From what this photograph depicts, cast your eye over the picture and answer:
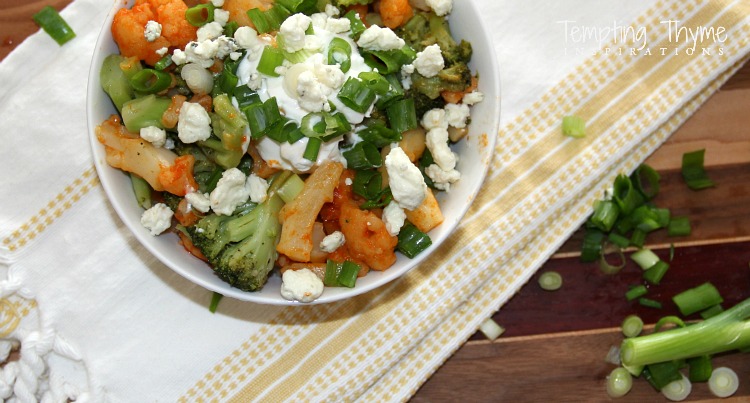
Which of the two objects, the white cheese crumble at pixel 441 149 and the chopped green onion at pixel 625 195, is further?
the chopped green onion at pixel 625 195

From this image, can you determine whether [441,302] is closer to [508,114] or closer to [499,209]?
[499,209]

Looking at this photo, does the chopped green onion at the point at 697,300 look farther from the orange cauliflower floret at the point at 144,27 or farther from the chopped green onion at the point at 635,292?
the orange cauliflower floret at the point at 144,27

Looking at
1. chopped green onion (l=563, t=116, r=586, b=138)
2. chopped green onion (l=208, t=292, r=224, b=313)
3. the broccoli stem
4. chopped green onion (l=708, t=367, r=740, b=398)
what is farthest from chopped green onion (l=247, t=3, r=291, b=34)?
chopped green onion (l=708, t=367, r=740, b=398)

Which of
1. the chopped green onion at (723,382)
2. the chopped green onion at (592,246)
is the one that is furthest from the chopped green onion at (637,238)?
the chopped green onion at (723,382)

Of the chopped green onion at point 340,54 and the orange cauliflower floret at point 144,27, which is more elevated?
the orange cauliflower floret at point 144,27

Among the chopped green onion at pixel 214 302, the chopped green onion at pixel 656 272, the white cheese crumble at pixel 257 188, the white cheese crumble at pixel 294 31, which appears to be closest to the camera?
the white cheese crumble at pixel 294 31

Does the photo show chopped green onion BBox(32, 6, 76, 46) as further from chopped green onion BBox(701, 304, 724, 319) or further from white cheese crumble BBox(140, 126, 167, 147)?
chopped green onion BBox(701, 304, 724, 319)
